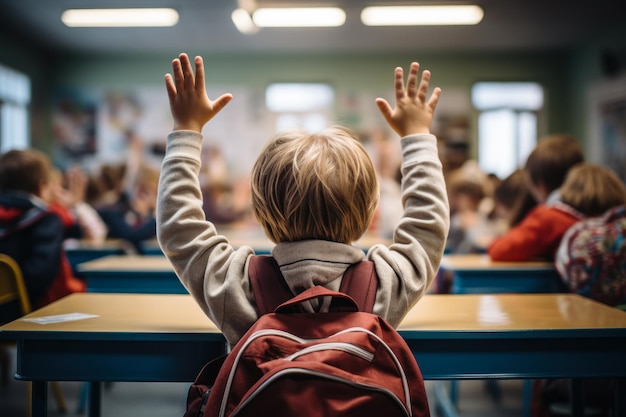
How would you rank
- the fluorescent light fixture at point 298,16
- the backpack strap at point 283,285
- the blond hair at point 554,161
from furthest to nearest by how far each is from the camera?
1. the fluorescent light fixture at point 298,16
2. the blond hair at point 554,161
3. the backpack strap at point 283,285

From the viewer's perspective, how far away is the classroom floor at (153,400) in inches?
107

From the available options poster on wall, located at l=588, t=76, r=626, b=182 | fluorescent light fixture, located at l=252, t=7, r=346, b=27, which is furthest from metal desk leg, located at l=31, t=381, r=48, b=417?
poster on wall, located at l=588, t=76, r=626, b=182

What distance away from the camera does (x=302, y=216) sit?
1057 millimetres

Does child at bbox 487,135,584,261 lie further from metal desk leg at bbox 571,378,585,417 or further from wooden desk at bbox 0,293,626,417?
wooden desk at bbox 0,293,626,417

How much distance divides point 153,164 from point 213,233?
7410 mm

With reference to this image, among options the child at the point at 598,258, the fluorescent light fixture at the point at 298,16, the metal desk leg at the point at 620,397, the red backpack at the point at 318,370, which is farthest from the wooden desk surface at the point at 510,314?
the fluorescent light fixture at the point at 298,16

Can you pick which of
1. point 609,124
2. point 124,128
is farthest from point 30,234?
point 609,124

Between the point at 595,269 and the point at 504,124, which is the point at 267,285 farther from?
the point at 504,124

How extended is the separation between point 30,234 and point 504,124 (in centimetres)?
711

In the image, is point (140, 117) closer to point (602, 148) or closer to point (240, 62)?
point (240, 62)

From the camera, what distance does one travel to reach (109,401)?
2.90 m

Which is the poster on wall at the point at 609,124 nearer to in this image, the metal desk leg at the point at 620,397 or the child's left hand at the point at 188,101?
the metal desk leg at the point at 620,397

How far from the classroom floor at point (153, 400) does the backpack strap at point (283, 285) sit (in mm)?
1884

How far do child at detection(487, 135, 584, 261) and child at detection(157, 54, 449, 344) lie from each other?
1358 mm
